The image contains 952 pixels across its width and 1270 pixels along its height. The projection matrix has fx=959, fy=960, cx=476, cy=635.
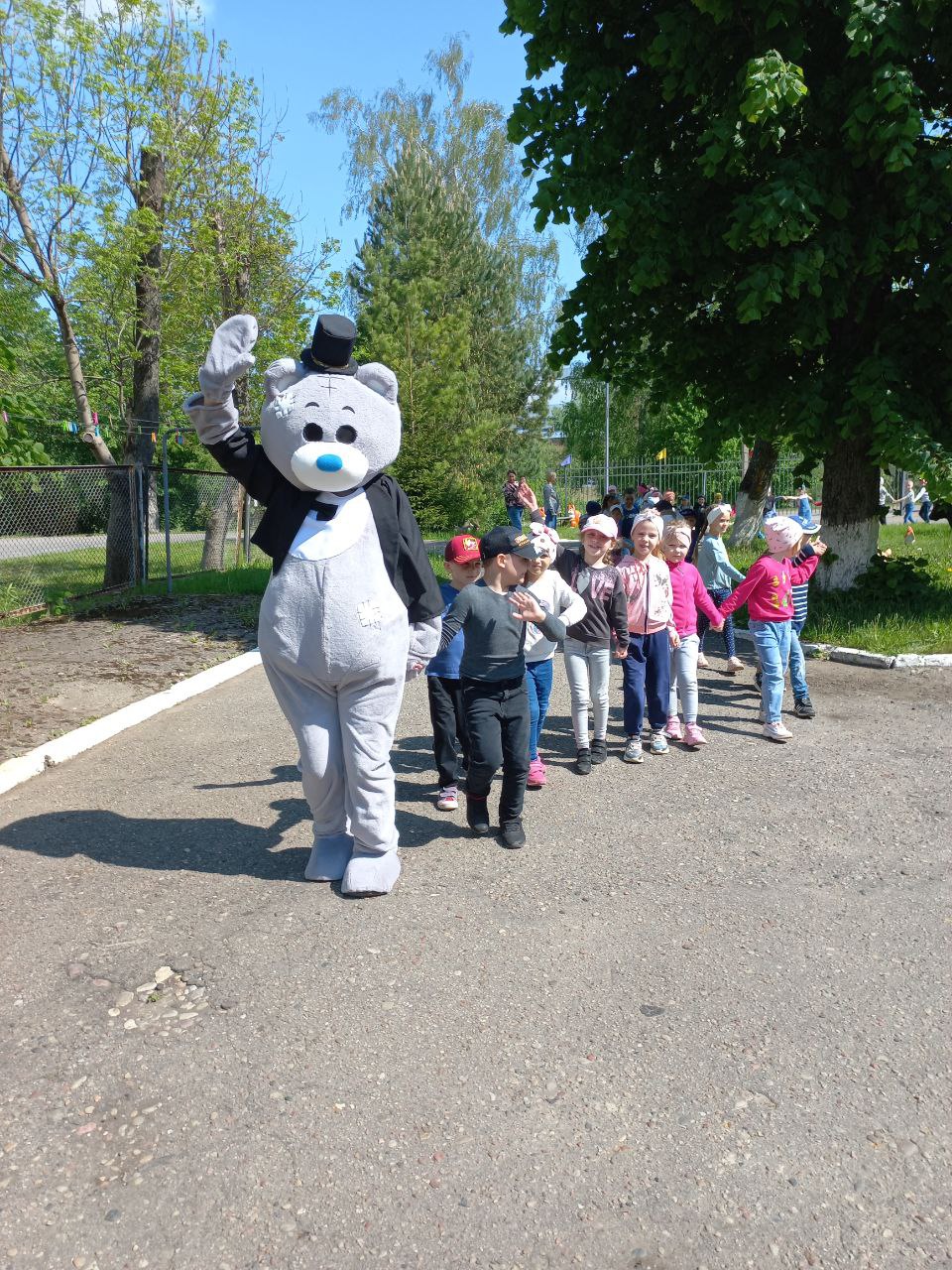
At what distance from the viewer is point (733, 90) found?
8.88 m

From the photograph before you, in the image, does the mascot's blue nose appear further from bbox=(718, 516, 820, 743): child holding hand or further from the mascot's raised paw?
bbox=(718, 516, 820, 743): child holding hand

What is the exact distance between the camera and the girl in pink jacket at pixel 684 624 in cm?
676

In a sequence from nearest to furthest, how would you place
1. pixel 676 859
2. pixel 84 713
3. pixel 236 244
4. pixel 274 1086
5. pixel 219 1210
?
pixel 219 1210 → pixel 274 1086 → pixel 676 859 → pixel 84 713 → pixel 236 244

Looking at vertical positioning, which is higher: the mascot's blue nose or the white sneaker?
the mascot's blue nose

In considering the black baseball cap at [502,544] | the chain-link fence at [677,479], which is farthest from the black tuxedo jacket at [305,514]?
the chain-link fence at [677,479]

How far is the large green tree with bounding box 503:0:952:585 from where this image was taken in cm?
837

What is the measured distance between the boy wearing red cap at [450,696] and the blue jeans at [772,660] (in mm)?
2489

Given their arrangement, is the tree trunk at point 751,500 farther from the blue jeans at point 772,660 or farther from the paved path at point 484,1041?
the paved path at point 484,1041

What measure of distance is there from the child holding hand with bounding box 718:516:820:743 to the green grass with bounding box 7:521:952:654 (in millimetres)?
2803

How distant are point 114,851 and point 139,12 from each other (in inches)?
540

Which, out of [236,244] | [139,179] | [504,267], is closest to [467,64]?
[504,267]

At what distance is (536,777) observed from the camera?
5789 millimetres

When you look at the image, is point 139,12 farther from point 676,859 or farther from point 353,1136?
point 353,1136

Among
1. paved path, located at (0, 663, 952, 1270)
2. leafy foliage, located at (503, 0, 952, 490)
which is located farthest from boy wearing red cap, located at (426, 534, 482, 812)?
leafy foliage, located at (503, 0, 952, 490)
